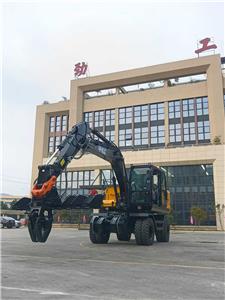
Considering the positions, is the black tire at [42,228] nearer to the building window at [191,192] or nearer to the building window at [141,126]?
the building window at [191,192]

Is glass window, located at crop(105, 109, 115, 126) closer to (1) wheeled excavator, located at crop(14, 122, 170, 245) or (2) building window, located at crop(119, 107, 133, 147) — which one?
(2) building window, located at crop(119, 107, 133, 147)

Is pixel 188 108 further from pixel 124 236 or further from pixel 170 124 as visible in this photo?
pixel 124 236

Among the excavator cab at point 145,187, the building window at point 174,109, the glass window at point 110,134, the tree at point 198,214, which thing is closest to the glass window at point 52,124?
the glass window at point 110,134

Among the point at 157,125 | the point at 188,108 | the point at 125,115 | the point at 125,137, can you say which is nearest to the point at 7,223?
the point at 125,137

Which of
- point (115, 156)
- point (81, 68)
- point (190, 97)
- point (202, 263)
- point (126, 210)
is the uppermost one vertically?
point (81, 68)

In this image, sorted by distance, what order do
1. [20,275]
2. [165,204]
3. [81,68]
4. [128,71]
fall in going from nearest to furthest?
1. [20,275]
2. [165,204]
3. [128,71]
4. [81,68]

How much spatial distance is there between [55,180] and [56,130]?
183 ft

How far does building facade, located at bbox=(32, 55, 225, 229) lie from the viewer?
45.9 meters

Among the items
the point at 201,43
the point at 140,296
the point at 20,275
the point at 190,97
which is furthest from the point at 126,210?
the point at 201,43

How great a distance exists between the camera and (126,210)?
56.2 ft

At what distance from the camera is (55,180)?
12.3 metres

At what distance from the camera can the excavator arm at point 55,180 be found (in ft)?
39.2

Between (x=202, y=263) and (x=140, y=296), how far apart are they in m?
5.26

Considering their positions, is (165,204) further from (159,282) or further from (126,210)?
(159,282)
